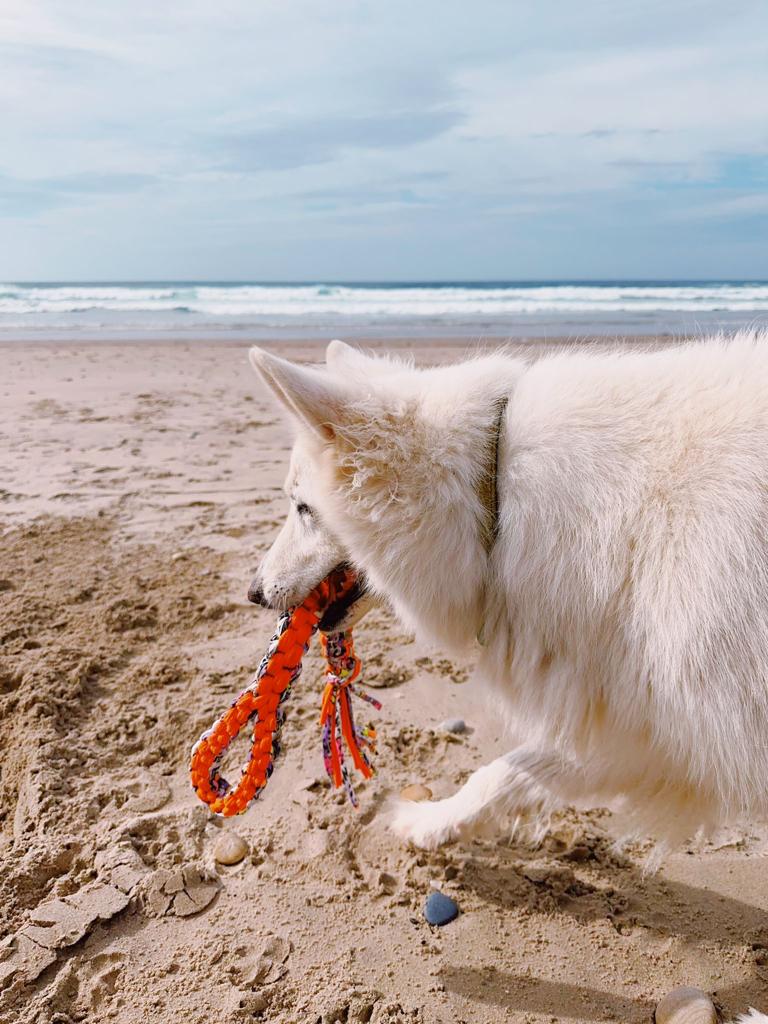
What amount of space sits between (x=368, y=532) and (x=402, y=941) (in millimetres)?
1140

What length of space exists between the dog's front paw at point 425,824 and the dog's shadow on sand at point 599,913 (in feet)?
0.41

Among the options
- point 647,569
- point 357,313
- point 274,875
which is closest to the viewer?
point 647,569

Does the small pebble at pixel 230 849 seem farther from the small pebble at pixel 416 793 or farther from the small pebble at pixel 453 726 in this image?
the small pebble at pixel 453 726

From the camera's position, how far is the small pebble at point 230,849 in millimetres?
2318

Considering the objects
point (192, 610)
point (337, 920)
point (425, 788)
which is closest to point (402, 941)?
point (337, 920)

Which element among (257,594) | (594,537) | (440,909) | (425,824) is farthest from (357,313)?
(594,537)

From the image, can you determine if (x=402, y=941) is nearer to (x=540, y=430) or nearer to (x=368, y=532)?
(x=368, y=532)

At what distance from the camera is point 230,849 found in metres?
2.34

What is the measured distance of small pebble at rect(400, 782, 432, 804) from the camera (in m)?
2.60

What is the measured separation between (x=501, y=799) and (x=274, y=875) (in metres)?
0.72

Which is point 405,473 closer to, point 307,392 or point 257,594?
point 307,392

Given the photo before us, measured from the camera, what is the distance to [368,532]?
6.22ft

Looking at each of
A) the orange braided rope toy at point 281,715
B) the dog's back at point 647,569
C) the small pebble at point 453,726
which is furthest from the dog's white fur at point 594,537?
the small pebble at point 453,726

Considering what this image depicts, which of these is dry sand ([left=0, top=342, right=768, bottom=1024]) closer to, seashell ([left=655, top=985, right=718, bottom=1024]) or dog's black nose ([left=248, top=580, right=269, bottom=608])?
seashell ([left=655, top=985, right=718, bottom=1024])
